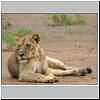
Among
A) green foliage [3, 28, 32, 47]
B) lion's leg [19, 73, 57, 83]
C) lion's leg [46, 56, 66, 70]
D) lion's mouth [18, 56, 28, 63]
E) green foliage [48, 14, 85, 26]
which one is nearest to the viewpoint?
lion's leg [19, 73, 57, 83]

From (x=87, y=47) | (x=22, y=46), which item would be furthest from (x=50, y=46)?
(x=22, y=46)

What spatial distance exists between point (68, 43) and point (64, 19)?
527 mm

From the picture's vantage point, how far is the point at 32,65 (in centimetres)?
597

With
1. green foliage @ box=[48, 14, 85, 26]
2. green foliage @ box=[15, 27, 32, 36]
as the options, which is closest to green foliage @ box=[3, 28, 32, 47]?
green foliage @ box=[15, 27, 32, 36]

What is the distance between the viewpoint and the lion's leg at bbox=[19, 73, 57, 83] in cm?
580

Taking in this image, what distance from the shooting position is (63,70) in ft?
20.6

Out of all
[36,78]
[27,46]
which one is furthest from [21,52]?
[36,78]

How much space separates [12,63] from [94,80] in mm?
916

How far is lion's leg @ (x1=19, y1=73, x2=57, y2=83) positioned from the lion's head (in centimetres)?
17

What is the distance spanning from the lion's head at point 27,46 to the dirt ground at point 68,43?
29 cm

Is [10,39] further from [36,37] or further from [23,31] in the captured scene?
[36,37]

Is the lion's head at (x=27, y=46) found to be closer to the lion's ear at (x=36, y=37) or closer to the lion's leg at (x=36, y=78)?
the lion's ear at (x=36, y=37)

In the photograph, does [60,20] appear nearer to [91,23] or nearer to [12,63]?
[91,23]

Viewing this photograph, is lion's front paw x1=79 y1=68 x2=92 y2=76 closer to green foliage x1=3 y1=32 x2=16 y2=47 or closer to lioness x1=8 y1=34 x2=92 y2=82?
lioness x1=8 y1=34 x2=92 y2=82
